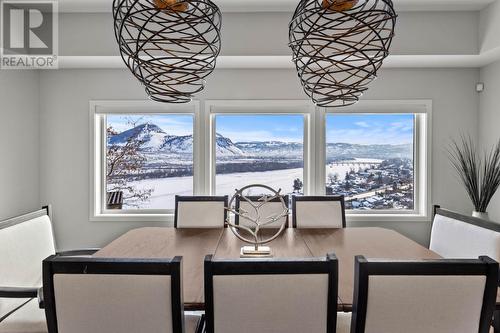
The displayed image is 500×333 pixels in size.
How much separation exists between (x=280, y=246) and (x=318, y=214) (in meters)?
0.79

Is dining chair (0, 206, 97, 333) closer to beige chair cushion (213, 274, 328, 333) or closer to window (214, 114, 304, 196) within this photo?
beige chair cushion (213, 274, 328, 333)

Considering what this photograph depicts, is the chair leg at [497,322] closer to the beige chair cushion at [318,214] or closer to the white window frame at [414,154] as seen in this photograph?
the beige chair cushion at [318,214]

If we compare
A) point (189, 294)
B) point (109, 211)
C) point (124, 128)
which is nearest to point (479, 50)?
point (189, 294)

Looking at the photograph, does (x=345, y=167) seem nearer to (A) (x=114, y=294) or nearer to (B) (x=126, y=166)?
(B) (x=126, y=166)

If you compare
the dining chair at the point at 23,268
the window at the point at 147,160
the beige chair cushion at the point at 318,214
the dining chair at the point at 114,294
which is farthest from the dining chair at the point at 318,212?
the dining chair at the point at 114,294

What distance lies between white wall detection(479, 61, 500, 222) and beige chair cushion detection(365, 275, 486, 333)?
8.06ft

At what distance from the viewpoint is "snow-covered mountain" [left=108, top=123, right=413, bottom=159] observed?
137 inches

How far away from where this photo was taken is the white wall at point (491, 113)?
3025 mm

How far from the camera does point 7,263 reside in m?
1.90

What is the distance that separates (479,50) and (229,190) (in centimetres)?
270

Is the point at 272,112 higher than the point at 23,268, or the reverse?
the point at 272,112

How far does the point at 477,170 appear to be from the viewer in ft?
10.7

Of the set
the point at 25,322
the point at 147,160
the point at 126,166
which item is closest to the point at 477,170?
the point at 147,160

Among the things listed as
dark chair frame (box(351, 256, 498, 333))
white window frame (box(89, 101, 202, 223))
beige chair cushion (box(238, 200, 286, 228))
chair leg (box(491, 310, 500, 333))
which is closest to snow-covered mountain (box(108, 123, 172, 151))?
white window frame (box(89, 101, 202, 223))
